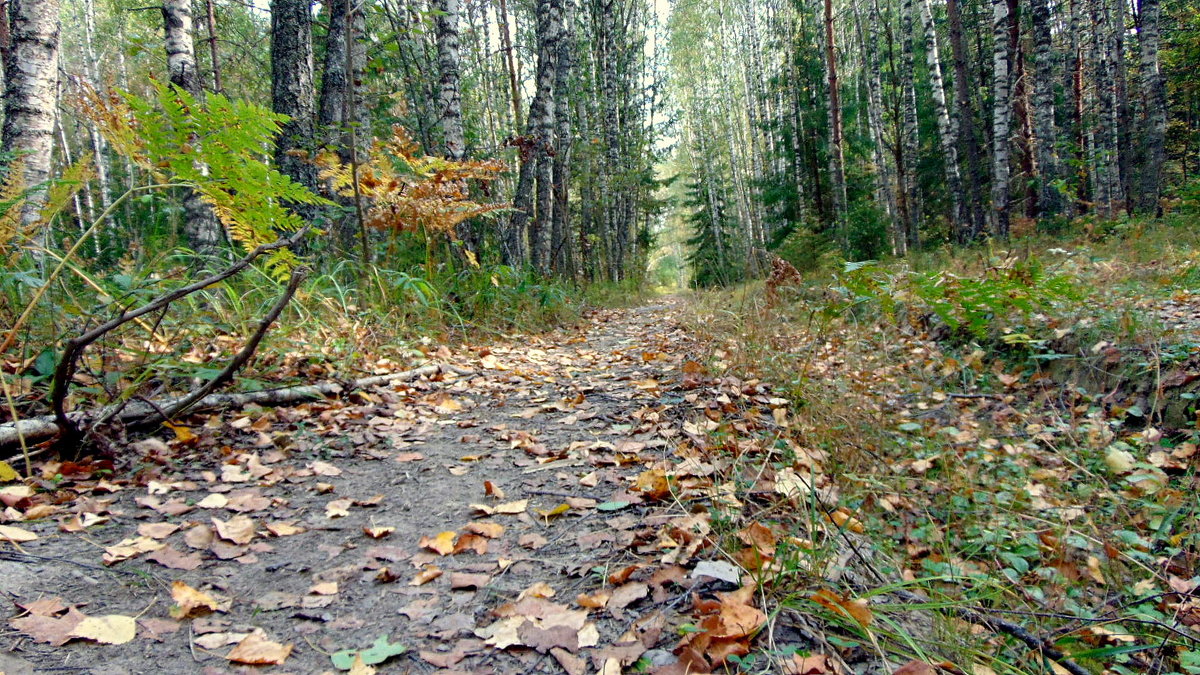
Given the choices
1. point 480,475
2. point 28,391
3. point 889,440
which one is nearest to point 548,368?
point 480,475

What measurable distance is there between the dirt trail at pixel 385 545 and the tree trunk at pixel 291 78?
3.32 metres

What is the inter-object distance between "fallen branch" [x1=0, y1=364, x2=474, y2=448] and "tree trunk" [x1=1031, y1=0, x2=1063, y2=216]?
10.2 metres

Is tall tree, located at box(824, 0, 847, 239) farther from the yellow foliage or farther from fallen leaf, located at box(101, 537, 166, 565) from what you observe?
fallen leaf, located at box(101, 537, 166, 565)

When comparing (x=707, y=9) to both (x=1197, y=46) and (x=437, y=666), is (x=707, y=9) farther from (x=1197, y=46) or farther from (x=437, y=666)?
(x=437, y=666)

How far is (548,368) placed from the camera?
14.9ft

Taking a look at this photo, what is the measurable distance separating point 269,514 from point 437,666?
3.80ft

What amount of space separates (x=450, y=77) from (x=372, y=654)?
23.7 feet

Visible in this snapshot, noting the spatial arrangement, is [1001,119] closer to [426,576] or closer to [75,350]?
[426,576]

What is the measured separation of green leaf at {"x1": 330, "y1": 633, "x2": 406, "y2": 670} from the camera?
1.35 meters

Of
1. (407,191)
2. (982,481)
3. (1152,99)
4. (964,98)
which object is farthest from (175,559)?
(1152,99)

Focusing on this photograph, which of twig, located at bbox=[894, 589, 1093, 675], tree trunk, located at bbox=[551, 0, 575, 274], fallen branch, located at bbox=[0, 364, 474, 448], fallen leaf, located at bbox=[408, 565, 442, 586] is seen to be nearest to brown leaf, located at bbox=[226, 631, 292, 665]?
fallen leaf, located at bbox=[408, 565, 442, 586]

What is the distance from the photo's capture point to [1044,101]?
969 centimetres

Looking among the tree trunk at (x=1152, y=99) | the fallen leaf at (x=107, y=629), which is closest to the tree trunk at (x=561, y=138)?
the fallen leaf at (x=107, y=629)

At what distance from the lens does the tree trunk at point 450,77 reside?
7172 millimetres
